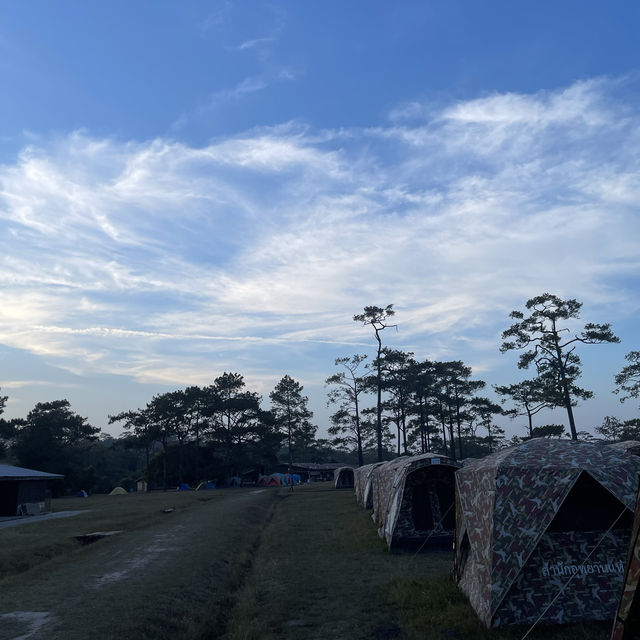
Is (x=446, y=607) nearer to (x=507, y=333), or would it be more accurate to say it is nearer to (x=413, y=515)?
(x=413, y=515)

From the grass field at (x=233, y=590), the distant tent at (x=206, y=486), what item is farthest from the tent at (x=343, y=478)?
the grass field at (x=233, y=590)

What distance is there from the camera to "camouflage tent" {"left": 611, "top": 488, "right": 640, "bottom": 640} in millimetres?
4918

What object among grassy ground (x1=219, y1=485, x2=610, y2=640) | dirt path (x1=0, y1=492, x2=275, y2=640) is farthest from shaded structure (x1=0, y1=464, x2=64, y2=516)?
grassy ground (x1=219, y1=485, x2=610, y2=640)

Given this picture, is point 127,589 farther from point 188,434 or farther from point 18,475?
point 188,434

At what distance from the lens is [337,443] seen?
2749 inches

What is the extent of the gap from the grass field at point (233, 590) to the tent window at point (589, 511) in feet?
5.01

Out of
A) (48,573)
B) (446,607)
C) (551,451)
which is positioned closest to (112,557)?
(48,573)

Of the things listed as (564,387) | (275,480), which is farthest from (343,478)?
(564,387)

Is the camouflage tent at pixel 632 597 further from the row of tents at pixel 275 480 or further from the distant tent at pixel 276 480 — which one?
the distant tent at pixel 276 480

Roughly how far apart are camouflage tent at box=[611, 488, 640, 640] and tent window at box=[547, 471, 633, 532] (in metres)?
3.91

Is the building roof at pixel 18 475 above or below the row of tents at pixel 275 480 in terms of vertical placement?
above

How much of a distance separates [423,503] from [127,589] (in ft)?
29.2

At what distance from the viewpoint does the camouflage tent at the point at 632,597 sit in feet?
16.1

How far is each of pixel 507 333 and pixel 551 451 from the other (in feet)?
98.9
